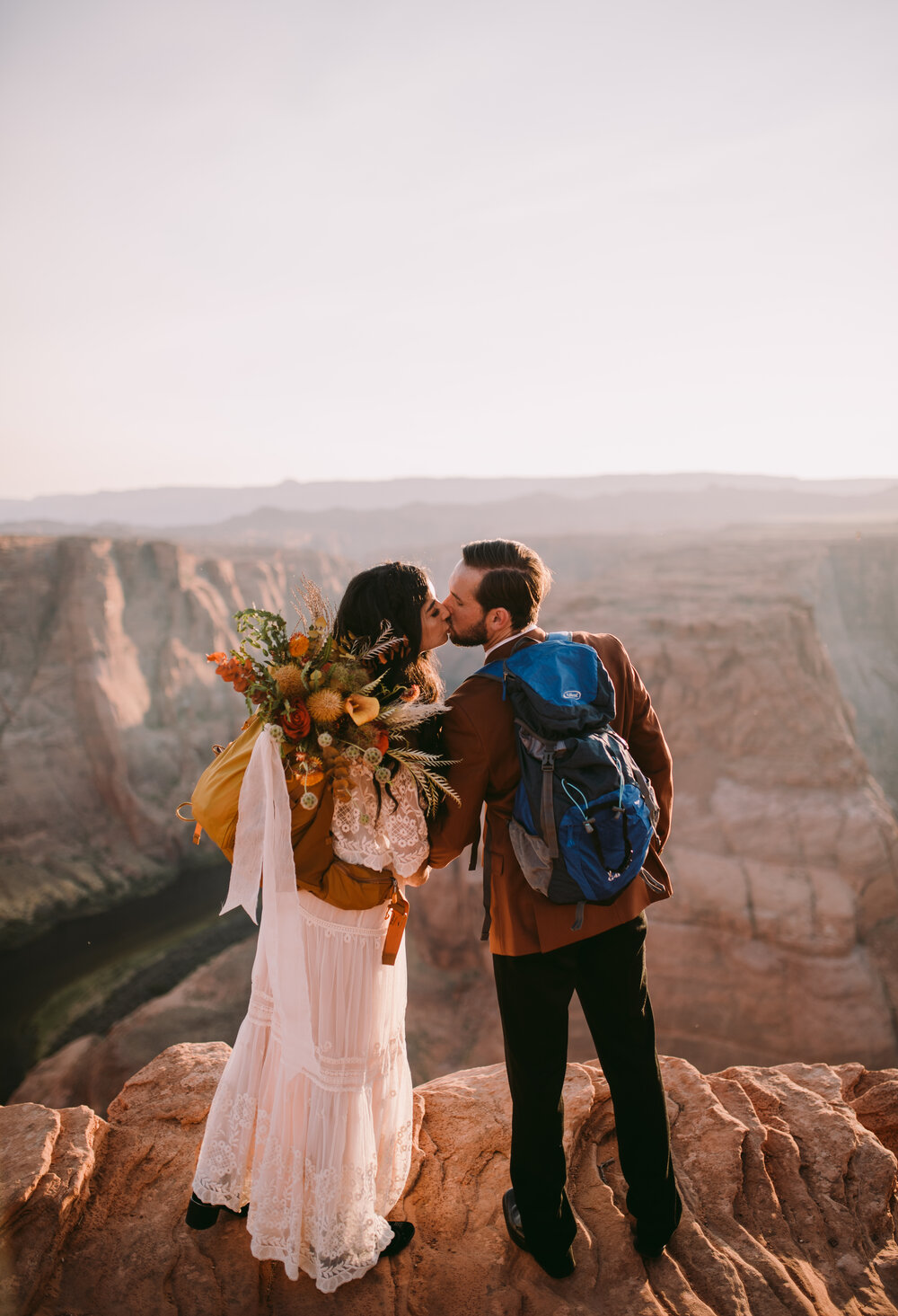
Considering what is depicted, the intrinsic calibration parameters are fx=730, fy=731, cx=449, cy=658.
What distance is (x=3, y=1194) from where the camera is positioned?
248cm

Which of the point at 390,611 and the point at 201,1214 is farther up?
the point at 390,611

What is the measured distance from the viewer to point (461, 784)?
2043 mm

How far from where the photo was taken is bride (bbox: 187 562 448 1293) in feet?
6.79

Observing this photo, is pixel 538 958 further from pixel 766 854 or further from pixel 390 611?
pixel 766 854

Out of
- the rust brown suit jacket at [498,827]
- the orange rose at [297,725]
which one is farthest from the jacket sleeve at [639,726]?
the orange rose at [297,725]

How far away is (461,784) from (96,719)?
1874 cm

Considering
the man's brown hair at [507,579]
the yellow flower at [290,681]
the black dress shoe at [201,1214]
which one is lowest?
the black dress shoe at [201,1214]

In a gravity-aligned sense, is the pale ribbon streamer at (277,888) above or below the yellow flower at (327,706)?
below

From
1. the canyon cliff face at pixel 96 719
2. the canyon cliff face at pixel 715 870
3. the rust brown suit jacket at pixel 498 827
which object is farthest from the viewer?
A: the canyon cliff face at pixel 96 719

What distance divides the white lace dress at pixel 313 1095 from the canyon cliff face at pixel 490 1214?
265mm

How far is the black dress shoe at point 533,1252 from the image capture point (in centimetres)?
236

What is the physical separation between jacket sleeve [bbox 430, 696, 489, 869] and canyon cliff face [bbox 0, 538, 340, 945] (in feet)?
51.2

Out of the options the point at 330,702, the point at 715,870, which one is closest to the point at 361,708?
the point at 330,702

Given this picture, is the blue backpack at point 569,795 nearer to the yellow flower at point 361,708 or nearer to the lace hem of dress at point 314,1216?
the yellow flower at point 361,708
